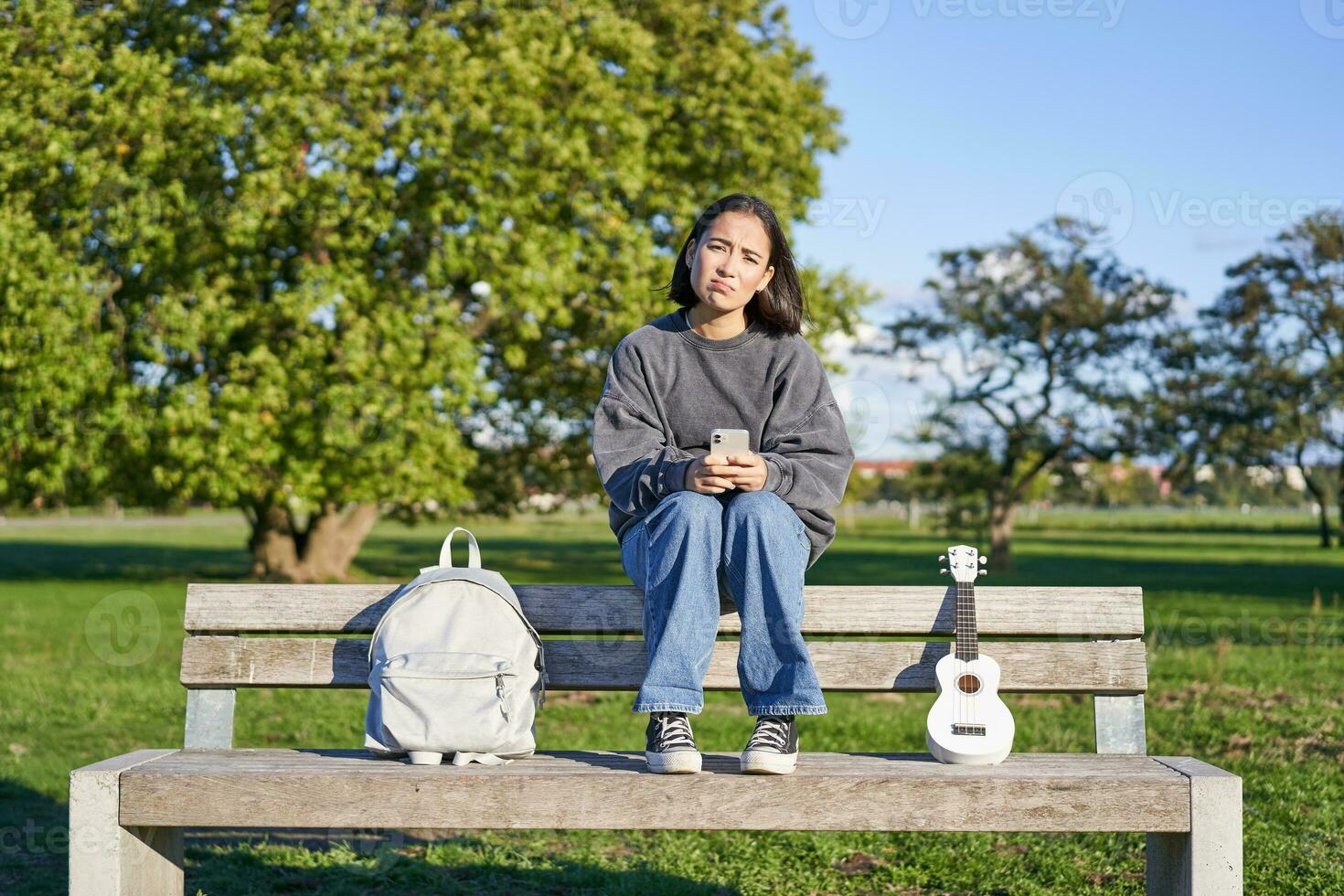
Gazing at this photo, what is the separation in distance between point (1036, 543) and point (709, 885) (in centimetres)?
4602

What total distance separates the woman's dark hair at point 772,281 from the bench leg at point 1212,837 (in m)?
1.60

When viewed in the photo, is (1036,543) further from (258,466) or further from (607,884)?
(607,884)

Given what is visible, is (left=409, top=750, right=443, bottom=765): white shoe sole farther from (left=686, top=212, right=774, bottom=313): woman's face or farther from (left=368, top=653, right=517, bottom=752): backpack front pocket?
(left=686, top=212, right=774, bottom=313): woman's face

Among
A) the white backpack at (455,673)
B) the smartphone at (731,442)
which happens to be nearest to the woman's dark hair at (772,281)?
the smartphone at (731,442)

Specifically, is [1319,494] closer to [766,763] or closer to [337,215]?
[337,215]

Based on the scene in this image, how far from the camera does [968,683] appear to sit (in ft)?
11.0

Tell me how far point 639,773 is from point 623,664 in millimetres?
597

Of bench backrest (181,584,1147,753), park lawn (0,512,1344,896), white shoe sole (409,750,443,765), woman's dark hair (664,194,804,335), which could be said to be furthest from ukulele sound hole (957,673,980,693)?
park lawn (0,512,1344,896)

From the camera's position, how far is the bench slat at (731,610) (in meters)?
3.47

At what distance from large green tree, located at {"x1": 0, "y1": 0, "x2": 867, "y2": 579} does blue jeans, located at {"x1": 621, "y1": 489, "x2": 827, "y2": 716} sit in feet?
40.9

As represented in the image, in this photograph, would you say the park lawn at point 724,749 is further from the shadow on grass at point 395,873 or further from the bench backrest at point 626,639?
the bench backrest at point 626,639

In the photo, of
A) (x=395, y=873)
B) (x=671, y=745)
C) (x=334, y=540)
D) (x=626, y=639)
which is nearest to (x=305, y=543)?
(x=334, y=540)

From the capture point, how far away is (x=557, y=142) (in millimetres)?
16094

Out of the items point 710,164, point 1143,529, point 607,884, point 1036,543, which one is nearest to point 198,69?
point 710,164
